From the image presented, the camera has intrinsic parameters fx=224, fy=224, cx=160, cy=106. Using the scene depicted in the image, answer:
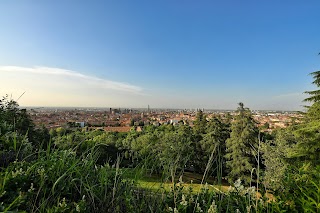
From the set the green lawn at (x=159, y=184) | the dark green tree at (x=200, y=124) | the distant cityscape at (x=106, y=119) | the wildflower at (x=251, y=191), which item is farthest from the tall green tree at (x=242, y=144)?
the wildflower at (x=251, y=191)

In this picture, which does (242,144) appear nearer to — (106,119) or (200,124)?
(200,124)

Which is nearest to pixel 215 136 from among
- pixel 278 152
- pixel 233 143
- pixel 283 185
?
pixel 233 143

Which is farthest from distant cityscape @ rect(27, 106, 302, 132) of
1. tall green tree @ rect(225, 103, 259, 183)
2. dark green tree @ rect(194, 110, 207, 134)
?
tall green tree @ rect(225, 103, 259, 183)

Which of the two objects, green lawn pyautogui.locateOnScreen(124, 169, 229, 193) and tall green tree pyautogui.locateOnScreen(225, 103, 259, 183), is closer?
green lawn pyautogui.locateOnScreen(124, 169, 229, 193)

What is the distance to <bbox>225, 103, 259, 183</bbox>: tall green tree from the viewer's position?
2153 centimetres

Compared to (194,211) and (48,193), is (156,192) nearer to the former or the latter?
(194,211)

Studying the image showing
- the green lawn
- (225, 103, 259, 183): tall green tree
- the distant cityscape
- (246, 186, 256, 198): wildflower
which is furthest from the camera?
(225, 103, 259, 183): tall green tree

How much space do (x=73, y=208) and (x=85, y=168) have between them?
0.47 metres

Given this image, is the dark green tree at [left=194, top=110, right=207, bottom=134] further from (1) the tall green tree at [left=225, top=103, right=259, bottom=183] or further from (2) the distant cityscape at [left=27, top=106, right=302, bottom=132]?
(1) the tall green tree at [left=225, top=103, right=259, bottom=183]

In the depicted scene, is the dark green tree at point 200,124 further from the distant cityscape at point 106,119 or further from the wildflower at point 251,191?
the wildflower at point 251,191

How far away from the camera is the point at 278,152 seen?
18609 mm

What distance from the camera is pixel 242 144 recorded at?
21.6m

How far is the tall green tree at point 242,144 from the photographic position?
2153 cm

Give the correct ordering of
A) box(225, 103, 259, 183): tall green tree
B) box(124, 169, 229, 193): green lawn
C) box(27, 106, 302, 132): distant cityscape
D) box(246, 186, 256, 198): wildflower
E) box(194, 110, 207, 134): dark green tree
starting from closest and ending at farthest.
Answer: box(246, 186, 256, 198): wildflower → box(124, 169, 229, 193): green lawn → box(27, 106, 302, 132): distant cityscape → box(225, 103, 259, 183): tall green tree → box(194, 110, 207, 134): dark green tree
